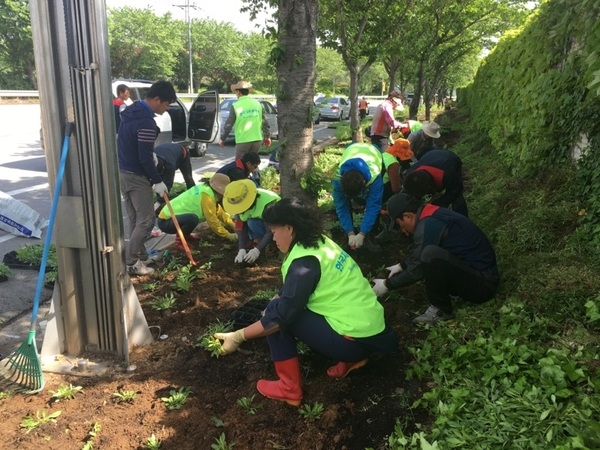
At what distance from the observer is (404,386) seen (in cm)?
281

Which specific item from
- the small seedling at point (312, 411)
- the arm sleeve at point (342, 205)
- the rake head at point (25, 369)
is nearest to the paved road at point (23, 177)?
the rake head at point (25, 369)

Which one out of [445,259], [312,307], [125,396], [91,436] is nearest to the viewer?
[91,436]

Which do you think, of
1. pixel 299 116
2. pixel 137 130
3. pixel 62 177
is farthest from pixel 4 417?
pixel 299 116

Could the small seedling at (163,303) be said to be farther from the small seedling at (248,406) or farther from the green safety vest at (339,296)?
the green safety vest at (339,296)

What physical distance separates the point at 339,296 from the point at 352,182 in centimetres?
199

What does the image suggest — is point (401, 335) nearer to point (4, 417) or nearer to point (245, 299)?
point (245, 299)

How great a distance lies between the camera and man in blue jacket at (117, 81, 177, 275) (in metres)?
4.50

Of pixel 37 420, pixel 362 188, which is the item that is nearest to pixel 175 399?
pixel 37 420

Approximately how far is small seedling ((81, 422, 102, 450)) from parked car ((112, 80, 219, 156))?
830 cm

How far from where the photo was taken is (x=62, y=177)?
115 inches

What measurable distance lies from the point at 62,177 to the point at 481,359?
107 inches

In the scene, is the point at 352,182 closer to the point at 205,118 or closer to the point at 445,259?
the point at 445,259

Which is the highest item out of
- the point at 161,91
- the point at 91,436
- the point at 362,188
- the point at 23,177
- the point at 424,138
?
the point at 161,91

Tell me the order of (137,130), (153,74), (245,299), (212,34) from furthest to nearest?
(212,34) → (153,74) → (137,130) → (245,299)
